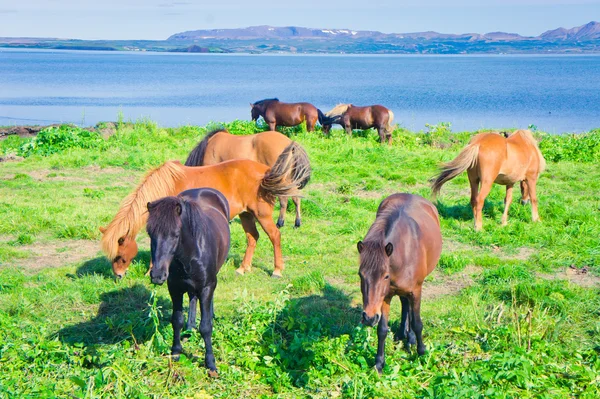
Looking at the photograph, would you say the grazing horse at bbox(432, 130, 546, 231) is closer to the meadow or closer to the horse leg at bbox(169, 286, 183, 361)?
the meadow

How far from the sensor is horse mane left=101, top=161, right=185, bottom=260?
7559mm

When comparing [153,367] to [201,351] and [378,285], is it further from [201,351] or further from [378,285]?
[378,285]

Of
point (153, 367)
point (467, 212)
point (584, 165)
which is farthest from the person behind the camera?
point (584, 165)

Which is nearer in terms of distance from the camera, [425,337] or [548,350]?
[548,350]

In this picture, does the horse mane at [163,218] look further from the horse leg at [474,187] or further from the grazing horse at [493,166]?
the horse leg at [474,187]

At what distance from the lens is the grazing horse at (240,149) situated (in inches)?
416

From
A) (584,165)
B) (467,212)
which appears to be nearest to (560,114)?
(584,165)

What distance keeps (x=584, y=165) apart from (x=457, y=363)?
33.5 ft

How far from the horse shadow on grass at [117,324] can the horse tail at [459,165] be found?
16.3ft

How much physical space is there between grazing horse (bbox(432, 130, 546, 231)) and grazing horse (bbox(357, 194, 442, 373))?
Answer: 142 inches

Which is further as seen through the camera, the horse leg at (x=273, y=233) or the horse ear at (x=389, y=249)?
the horse leg at (x=273, y=233)

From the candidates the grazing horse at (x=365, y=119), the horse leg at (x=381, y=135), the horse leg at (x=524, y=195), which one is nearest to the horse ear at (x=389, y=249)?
the horse leg at (x=524, y=195)

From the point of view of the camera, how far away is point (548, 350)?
230 inches

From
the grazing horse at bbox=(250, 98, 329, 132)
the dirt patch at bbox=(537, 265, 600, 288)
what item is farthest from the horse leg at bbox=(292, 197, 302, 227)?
the grazing horse at bbox=(250, 98, 329, 132)
